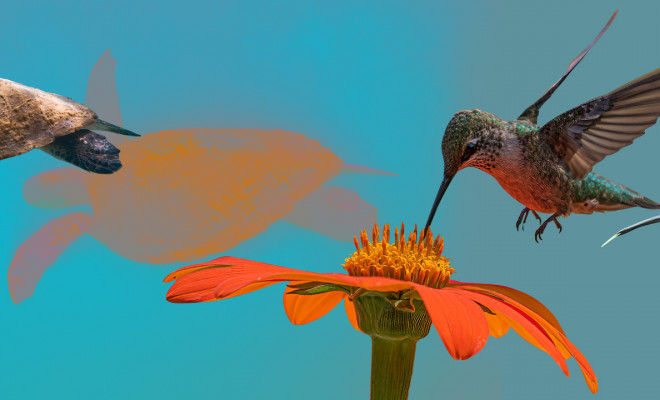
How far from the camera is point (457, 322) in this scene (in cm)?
34

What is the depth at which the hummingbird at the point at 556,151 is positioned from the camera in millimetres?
567

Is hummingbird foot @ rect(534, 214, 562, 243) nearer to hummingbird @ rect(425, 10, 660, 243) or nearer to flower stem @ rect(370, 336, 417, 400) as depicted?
hummingbird @ rect(425, 10, 660, 243)

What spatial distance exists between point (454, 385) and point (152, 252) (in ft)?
2.22

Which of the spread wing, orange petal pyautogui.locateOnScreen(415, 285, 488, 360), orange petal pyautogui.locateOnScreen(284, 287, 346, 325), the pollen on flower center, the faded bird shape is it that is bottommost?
the faded bird shape

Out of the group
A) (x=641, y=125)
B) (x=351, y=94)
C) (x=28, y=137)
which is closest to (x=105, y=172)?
(x=28, y=137)

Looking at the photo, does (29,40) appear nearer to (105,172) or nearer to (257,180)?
(105,172)

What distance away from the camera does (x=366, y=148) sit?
107 cm

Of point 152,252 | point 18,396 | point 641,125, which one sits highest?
point 641,125

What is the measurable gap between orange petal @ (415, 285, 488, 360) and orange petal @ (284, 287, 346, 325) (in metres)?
0.18

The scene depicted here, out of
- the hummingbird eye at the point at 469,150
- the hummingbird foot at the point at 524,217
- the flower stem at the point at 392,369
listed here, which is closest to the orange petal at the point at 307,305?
the flower stem at the point at 392,369

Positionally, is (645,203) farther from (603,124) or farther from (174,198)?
(174,198)

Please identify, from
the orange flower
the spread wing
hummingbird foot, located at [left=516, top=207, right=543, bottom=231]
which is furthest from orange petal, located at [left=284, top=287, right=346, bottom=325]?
the spread wing

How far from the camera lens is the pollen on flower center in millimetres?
464

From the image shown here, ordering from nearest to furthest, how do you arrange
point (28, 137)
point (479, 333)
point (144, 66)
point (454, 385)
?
1. point (479, 333)
2. point (28, 137)
3. point (144, 66)
4. point (454, 385)
